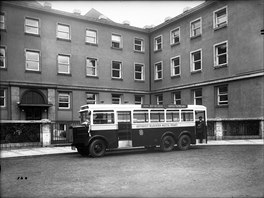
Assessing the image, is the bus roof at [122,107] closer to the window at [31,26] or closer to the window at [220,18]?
the window at [220,18]

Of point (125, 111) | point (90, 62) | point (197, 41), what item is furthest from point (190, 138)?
point (90, 62)

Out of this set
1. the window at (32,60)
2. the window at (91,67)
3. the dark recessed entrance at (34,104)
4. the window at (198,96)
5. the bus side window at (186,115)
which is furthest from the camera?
the window at (91,67)

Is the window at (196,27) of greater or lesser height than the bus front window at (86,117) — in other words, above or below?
above

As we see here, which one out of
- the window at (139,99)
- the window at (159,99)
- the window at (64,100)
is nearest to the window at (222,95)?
the window at (159,99)

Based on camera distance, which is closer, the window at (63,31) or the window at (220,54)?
the window at (220,54)

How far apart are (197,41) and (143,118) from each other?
45.2 feet

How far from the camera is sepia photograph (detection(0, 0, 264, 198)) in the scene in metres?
7.22

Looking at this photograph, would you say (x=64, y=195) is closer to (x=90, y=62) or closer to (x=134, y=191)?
(x=134, y=191)

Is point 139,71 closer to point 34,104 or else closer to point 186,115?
point 34,104

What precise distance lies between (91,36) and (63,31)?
2917 mm

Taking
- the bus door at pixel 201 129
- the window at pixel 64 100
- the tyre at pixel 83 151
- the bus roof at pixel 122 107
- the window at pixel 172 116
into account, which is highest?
the window at pixel 64 100

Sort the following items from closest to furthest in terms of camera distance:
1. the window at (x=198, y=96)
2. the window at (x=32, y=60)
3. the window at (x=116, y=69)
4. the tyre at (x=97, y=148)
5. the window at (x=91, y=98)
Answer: the tyre at (x=97, y=148) → the window at (x=32, y=60) → the window at (x=198, y=96) → the window at (x=91, y=98) → the window at (x=116, y=69)

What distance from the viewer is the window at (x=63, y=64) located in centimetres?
2398

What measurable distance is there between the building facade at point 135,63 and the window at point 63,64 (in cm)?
9
